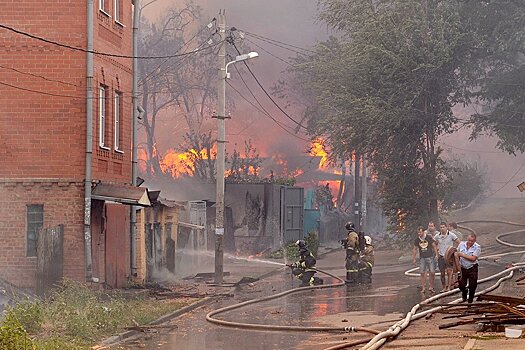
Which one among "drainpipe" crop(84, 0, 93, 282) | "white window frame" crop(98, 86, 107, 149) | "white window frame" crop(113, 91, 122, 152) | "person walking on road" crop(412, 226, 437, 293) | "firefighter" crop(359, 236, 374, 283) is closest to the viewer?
"drainpipe" crop(84, 0, 93, 282)

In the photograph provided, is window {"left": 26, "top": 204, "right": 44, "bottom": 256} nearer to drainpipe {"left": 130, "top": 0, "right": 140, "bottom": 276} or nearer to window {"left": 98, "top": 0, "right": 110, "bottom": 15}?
drainpipe {"left": 130, "top": 0, "right": 140, "bottom": 276}

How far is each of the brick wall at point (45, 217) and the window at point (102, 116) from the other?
2.01m

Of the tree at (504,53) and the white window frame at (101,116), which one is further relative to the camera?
the tree at (504,53)

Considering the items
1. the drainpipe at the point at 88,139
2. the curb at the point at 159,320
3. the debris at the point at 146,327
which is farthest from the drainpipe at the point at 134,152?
the debris at the point at 146,327

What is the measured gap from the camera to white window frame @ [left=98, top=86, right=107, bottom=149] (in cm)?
2525

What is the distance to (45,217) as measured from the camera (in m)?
23.6

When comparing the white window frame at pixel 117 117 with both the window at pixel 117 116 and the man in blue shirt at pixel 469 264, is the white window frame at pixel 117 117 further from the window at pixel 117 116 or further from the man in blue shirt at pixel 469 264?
the man in blue shirt at pixel 469 264

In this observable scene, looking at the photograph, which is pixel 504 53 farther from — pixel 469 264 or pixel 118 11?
pixel 469 264

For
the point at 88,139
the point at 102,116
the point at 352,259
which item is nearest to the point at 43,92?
the point at 88,139

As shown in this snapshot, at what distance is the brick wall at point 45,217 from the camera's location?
76.8 ft

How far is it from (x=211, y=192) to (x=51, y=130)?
81.5 feet

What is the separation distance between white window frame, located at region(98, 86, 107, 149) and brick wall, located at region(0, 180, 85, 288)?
2.01 metres

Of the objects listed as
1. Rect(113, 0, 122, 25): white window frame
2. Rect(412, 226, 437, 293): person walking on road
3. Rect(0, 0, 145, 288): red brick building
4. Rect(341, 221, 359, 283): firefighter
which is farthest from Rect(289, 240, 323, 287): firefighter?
Rect(113, 0, 122, 25): white window frame

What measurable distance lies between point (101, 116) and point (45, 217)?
133 inches
